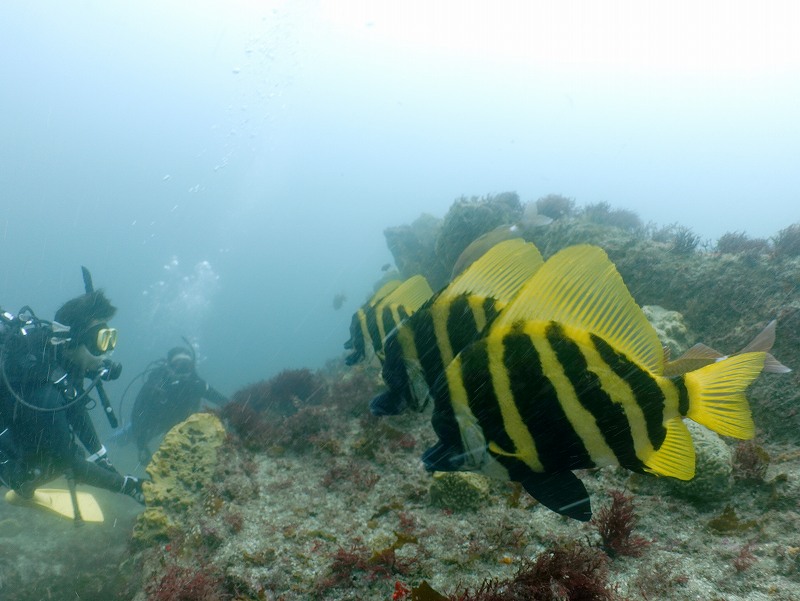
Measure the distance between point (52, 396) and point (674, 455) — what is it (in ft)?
22.1

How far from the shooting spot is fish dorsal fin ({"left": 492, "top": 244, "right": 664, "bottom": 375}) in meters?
1.26

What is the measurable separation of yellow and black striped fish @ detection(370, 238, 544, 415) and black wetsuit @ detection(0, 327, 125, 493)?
554 cm

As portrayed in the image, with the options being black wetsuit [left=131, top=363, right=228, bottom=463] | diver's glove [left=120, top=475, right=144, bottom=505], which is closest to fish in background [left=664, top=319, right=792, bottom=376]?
diver's glove [left=120, top=475, right=144, bottom=505]

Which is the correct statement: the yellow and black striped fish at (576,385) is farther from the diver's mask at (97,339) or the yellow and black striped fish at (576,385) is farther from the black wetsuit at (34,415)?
the diver's mask at (97,339)

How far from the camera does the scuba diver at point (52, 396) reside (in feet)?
17.4

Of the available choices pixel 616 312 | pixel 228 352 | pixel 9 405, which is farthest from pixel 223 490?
pixel 228 352

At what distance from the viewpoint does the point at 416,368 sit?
1.91 m

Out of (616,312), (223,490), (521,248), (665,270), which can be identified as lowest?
(223,490)

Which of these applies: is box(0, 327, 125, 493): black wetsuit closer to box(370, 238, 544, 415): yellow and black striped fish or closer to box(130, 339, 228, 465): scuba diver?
box(130, 339, 228, 465): scuba diver

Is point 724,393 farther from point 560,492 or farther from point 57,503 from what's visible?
point 57,503

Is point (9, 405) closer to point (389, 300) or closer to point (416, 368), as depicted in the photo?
point (389, 300)

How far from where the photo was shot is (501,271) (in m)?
1.65

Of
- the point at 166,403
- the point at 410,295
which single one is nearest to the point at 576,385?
the point at 410,295

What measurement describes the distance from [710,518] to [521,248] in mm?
3095
